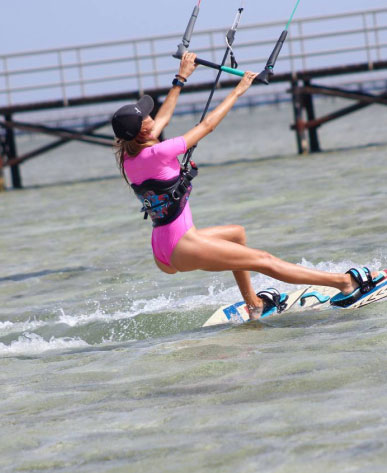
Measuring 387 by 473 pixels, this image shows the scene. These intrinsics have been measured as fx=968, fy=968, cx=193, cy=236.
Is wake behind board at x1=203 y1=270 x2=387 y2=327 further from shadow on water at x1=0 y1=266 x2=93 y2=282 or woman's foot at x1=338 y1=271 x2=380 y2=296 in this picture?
shadow on water at x1=0 y1=266 x2=93 y2=282

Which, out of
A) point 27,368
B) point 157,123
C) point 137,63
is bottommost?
point 27,368

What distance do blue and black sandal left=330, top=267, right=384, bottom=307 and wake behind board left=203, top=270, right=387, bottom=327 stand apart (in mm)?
34

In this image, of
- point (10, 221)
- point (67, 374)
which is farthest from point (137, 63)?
point (67, 374)

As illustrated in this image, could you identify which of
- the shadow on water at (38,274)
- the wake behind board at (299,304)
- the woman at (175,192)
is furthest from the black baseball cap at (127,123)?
the shadow on water at (38,274)

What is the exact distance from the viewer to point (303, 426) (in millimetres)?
4020

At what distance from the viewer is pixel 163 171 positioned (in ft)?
19.6

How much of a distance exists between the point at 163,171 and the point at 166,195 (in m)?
0.17

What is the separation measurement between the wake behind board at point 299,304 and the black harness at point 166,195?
1044 mm

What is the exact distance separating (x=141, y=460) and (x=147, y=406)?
2.57ft

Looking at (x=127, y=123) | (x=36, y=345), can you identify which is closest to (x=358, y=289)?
(x=127, y=123)

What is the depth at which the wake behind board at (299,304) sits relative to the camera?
678 cm

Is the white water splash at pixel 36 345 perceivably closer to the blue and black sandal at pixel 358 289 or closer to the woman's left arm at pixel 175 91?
the woman's left arm at pixel 175 91

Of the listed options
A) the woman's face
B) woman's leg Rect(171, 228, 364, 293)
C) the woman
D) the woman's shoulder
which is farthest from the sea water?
the woman's face

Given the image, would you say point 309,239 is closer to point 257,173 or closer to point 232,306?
point 232,306
